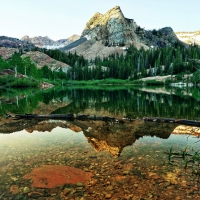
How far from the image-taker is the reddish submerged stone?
10.3 meters

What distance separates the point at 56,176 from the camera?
10898 millimetres

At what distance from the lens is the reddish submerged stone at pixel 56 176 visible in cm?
1026

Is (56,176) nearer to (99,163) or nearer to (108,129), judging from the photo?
(99,163)

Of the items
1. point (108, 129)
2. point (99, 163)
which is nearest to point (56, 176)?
point (99, 163)

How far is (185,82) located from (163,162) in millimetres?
141625

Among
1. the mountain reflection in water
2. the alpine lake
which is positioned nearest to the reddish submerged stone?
the alpine lake

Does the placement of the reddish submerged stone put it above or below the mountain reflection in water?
below

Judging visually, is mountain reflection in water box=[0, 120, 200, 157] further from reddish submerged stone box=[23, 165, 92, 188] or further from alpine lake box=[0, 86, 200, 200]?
reddish submerged stone box=[23, 165, 92, 188]

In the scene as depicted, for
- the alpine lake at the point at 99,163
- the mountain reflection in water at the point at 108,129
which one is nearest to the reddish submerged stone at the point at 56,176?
the alpine lake at the point at 99,163

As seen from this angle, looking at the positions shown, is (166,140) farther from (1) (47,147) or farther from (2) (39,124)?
(2) (39,124)

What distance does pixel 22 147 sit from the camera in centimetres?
1591

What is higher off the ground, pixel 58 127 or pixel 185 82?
pixel 185 82

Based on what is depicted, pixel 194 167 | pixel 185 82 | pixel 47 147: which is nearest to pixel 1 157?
pixel 47 147

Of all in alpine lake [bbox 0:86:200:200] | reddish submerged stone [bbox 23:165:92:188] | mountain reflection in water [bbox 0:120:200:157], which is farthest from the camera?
mountain reflection in water [bbox 0:120:200:157]
